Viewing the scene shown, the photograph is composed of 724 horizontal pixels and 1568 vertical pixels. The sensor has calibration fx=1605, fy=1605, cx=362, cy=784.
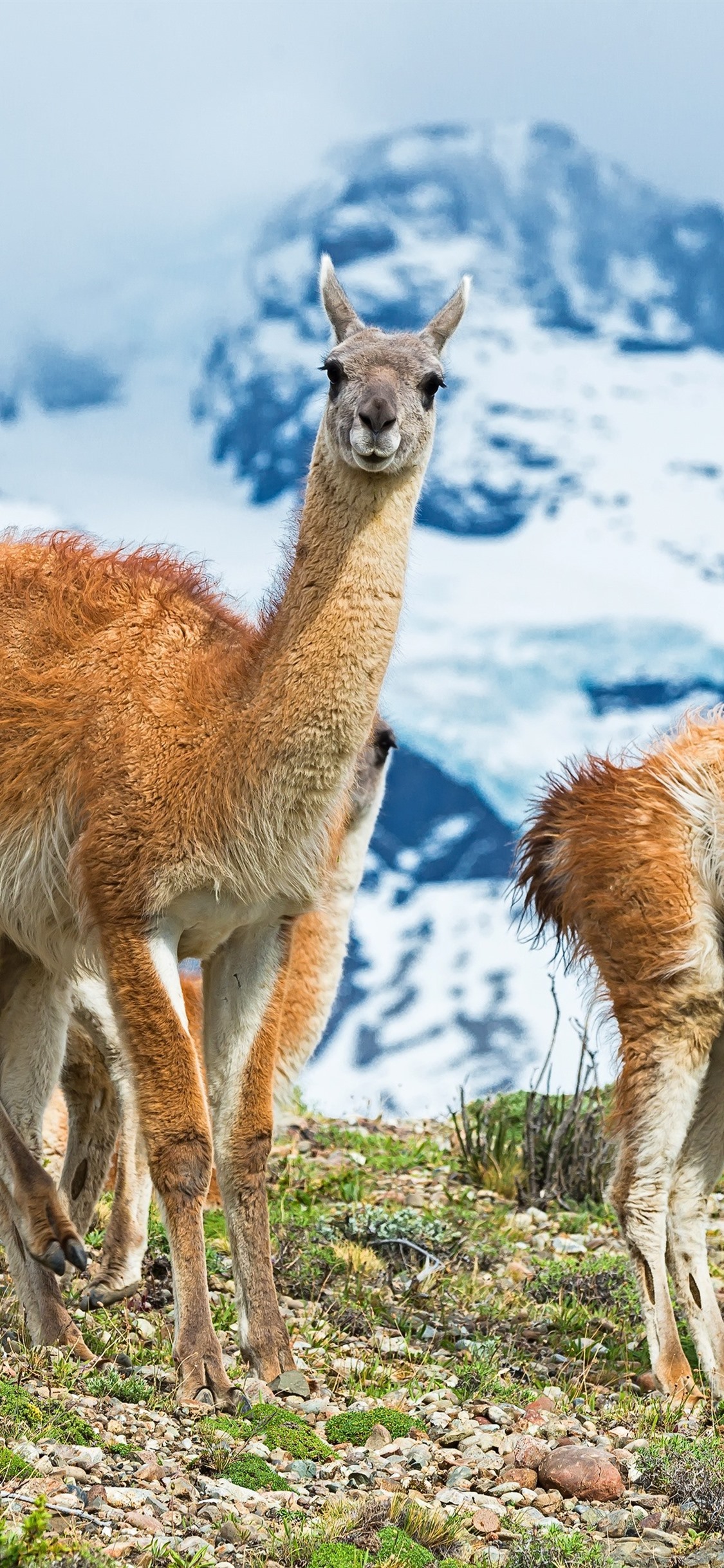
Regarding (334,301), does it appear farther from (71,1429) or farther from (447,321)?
(71,1429)

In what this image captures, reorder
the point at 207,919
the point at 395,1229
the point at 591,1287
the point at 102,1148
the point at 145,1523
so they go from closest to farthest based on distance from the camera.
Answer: the point at 145,1523 → the point at 207,919 → the point at 102,1148 → the point at 591,1287 → the point at 395,1229

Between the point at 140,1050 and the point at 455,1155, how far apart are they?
5.36 metres

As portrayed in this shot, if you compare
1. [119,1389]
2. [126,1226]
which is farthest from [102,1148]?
[119,1389]

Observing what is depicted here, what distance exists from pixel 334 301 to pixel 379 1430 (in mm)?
4161

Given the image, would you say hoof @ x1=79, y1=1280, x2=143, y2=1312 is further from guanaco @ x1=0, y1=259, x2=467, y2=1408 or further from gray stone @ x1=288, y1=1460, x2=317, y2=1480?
gray stone @ x1=288, y1=1460, x2=317, y2=1480

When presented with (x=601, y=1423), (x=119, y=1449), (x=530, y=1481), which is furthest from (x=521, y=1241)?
(x=119, y=1449)

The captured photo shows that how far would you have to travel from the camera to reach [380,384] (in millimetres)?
5656

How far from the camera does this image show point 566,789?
762 centimetres

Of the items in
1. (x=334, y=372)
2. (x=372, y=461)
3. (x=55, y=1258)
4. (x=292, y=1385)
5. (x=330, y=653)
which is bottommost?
(x=292, y=1385)

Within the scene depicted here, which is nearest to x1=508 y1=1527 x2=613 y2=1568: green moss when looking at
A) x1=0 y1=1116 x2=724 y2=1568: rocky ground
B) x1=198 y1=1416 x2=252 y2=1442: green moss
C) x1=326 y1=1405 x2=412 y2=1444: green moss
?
x1=0 y1=1116 x2=724 y2=1568: rocky ground

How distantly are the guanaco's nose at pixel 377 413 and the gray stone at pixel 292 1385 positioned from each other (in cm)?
328

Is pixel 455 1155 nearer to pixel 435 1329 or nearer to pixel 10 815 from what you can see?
pixel 435 1329

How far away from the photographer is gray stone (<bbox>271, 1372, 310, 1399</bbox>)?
18.1 ft

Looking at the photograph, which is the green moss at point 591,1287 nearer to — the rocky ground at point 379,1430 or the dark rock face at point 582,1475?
the rocky ground at point 379,1430
